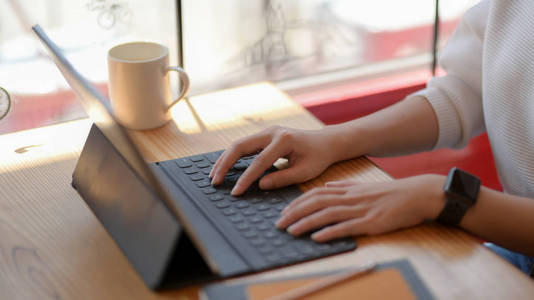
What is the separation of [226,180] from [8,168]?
1.16ft

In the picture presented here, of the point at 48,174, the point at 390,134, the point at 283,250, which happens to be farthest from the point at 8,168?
the point at 390,134

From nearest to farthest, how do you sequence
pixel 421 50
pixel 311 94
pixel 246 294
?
1. pixel 246 294
2. pixel 311 94
3. pixel 421 50

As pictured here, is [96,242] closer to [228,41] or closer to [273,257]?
[273,257]

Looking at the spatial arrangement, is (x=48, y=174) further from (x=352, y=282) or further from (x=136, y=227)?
(x=352, y=282)

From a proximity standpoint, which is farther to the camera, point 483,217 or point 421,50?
point 421,50

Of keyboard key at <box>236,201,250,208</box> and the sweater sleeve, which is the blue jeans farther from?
keyboard key at <box>236,201,250,208</box>

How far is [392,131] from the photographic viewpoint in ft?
3.37

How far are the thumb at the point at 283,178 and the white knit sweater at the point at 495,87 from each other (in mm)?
325

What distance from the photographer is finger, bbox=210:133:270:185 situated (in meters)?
0.87

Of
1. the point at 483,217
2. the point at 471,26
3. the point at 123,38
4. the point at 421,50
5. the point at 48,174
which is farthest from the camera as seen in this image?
the point at 421,50

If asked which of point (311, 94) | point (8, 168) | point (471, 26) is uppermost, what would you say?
point (471, 26)

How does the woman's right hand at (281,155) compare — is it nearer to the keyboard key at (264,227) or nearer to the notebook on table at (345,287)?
the keyboard key at (264,227)

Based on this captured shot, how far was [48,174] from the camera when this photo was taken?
0.94 m

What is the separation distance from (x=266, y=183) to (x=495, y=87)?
17.2 inches
